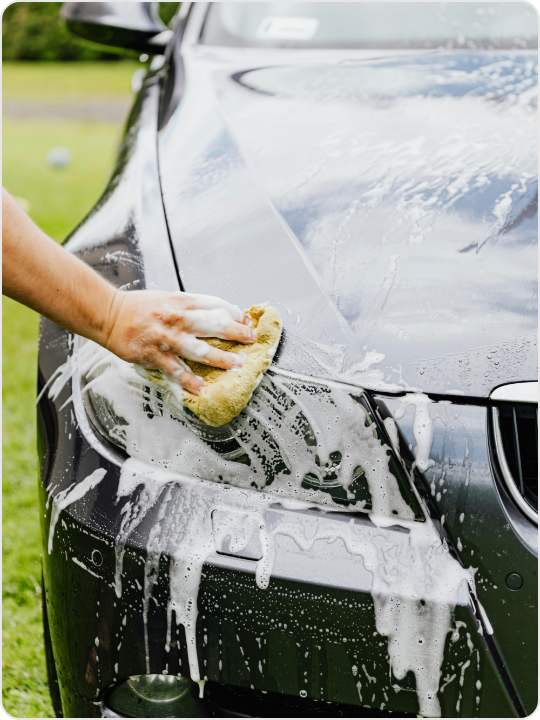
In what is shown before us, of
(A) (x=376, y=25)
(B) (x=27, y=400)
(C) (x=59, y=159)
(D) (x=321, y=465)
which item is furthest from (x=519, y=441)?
(C) (x=59, y=159)

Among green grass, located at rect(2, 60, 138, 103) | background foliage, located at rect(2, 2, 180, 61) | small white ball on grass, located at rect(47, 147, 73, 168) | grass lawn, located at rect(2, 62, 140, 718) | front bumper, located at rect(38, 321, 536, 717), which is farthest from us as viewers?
background foliage, located at rect(2, 2, 180, 61)

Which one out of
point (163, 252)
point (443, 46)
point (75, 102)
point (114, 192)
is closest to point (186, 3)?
point (443, 46)

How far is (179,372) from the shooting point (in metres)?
1.27

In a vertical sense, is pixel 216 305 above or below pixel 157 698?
above

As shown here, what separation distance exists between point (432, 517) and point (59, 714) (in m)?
1.05

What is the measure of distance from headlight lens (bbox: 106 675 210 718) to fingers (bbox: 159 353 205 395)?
54 cm

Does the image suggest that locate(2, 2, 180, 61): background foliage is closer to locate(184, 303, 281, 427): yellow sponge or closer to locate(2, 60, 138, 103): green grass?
locate(2, 60, 138, 103): green grass

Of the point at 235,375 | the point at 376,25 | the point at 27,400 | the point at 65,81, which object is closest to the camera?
the point at 235,375

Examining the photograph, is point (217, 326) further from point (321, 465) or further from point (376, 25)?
point (376, 25)

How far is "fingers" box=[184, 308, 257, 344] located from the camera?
1272 millimetres

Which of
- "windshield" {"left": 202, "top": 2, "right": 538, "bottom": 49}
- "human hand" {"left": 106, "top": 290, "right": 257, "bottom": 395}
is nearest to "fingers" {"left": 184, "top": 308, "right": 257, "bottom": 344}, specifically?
"human hand" {"left": 106, "top": 290, "right": 257, "bottom": 395}

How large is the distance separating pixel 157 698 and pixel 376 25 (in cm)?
202

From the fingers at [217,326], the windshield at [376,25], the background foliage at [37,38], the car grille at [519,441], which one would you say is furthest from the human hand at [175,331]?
the background foliage at [37,38]

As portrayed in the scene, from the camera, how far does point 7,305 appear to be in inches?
164
